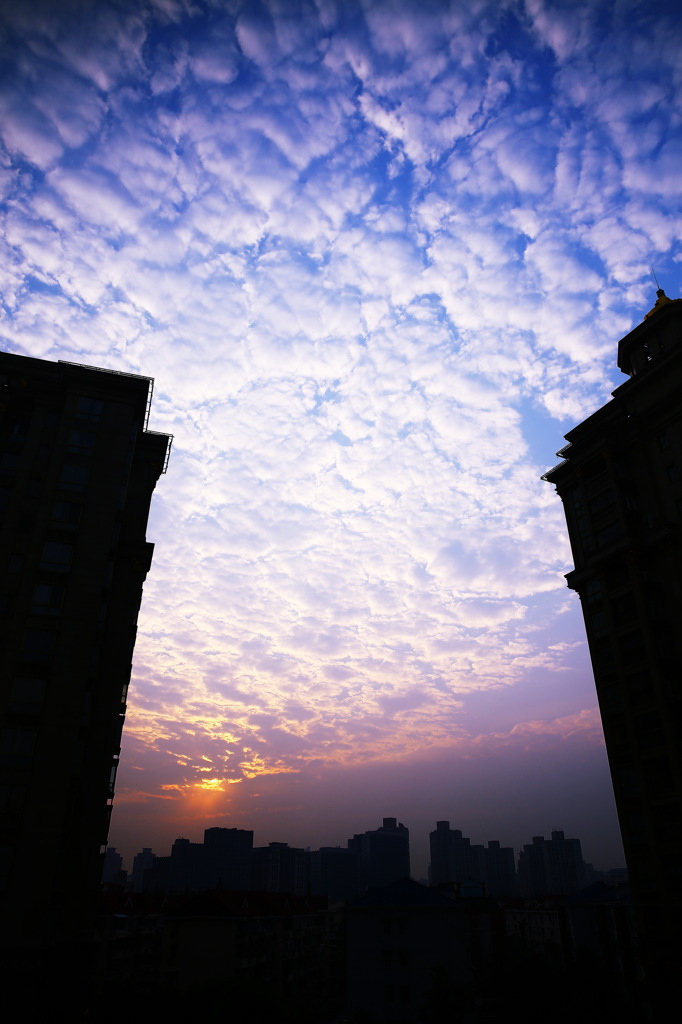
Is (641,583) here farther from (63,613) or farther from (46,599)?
(46,599)

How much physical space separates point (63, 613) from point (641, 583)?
141 ft

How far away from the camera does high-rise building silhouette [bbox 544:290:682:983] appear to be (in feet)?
142

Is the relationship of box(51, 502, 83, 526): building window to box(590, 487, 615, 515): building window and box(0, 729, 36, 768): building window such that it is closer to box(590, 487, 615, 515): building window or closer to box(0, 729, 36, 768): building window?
box(0, 729, 36, 768): building window

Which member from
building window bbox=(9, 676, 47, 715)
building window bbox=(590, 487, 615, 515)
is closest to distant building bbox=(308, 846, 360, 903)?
building window bbox=(590, 487, 615, 515)

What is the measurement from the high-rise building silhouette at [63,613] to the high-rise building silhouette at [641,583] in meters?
37.4

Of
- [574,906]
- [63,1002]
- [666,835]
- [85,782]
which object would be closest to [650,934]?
Result: [666,835]

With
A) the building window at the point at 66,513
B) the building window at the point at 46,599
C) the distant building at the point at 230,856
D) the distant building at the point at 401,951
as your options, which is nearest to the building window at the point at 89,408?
the building window at the point at 66,513

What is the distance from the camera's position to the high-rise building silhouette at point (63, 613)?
117 ft

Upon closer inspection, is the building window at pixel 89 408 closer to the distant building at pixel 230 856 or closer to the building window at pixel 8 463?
the building window at pixel 8 463

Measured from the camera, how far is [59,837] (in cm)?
3597

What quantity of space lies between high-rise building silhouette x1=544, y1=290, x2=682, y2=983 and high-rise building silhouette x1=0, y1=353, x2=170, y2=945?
37.4 m

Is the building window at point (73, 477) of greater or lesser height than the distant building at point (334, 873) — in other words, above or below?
above

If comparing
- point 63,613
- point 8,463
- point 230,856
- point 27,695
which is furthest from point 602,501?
point 230,856

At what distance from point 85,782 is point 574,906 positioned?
6836cm
